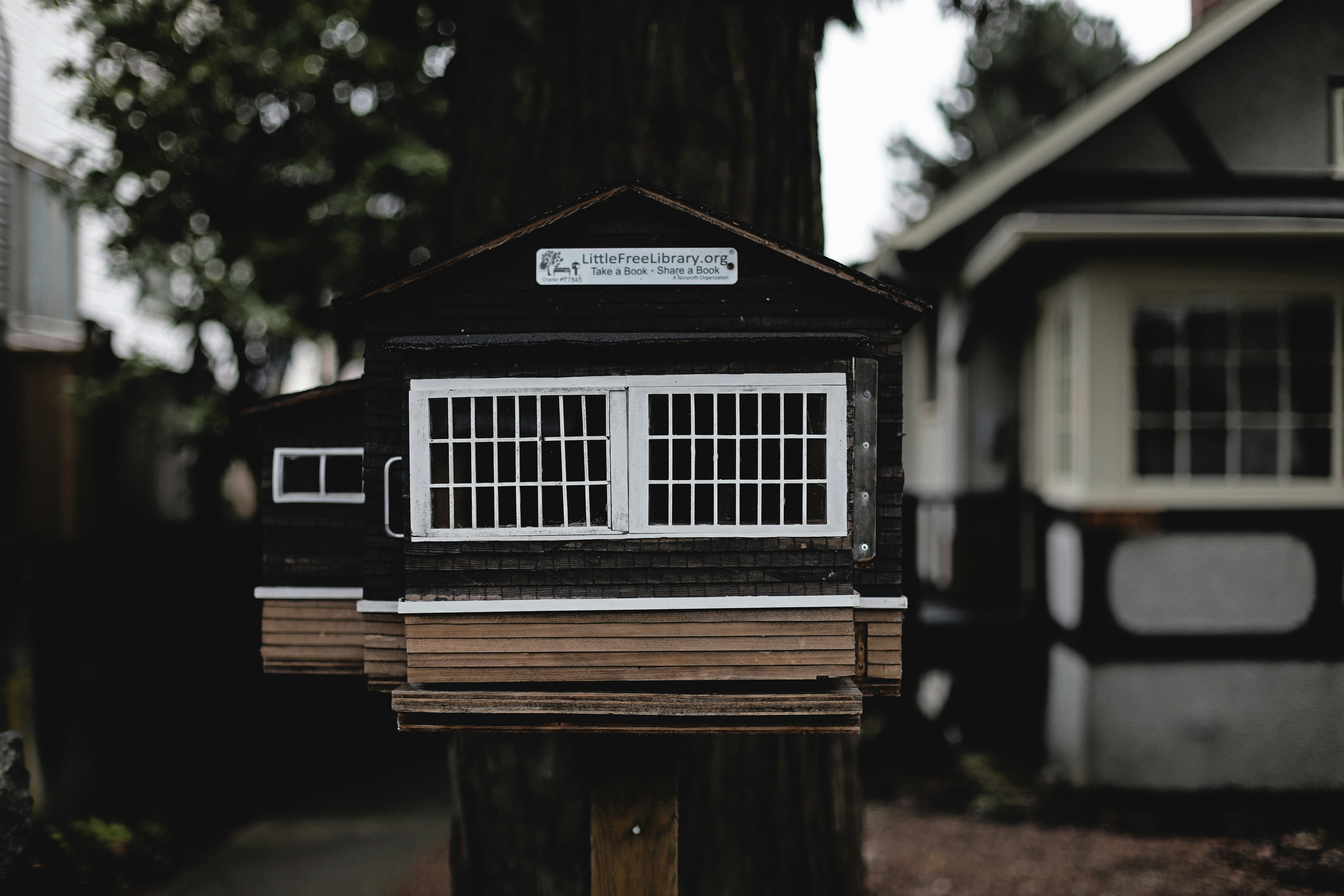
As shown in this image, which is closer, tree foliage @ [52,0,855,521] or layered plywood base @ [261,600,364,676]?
layered plywood base @ [261,600,364,676]

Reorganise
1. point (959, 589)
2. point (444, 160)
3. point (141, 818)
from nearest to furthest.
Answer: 1. point (141, 818)
2. point (959, 589)
3. point (444, 160)

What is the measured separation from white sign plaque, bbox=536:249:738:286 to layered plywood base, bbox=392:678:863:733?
74cm

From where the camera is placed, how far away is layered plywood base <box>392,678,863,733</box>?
64.8 inches

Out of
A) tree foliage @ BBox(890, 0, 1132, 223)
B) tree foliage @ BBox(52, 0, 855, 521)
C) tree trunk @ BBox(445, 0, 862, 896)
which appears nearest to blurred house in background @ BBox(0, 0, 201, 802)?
tree foliage @ BBox(52, 0, 855, 521)

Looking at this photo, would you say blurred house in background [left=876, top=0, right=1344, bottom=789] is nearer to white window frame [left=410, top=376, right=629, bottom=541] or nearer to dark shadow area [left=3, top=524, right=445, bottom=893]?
dark shadow area [left=3, top=524, right=445, bottom=893]

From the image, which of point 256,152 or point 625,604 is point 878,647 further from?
point 256,152

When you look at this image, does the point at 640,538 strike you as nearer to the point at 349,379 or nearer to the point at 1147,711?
the point at 349,379

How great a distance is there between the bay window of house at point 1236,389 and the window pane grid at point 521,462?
5.12 m

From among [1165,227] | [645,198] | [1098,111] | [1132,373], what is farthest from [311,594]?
[1098,111]

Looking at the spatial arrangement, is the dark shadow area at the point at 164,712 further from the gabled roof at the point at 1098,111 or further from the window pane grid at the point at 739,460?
the gabled roof at the point at 1098,111

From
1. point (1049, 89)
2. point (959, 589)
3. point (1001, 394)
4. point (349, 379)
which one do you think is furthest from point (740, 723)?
point (1049, 89)

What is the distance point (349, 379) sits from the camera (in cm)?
185

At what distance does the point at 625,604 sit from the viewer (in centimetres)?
163

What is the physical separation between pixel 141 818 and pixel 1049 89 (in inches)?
900
